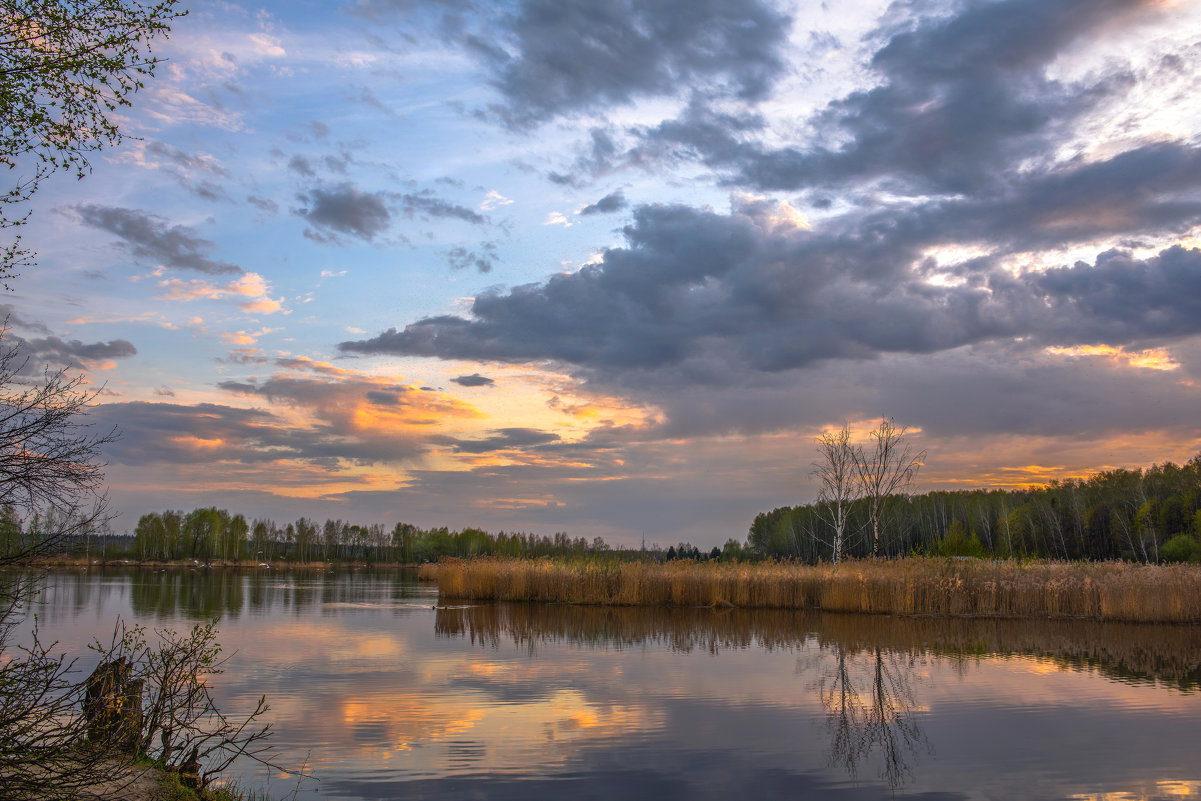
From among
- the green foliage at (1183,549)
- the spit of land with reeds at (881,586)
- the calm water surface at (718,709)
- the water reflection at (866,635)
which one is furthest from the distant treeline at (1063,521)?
the calm water surface at (718,709)

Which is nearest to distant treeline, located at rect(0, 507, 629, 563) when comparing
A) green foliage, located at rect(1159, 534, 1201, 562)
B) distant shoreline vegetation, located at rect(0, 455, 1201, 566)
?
distant shoreline vegetation, located at rect(0, 455, 1201, 566)

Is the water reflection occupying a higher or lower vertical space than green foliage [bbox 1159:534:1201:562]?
lower

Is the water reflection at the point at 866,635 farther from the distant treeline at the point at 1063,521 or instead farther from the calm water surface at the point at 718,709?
the distant treeline at the point at 1063,521

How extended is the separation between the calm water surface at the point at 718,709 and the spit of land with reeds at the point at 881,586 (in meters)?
2.85

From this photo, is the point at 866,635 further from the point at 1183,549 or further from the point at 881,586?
the point at 1183,549

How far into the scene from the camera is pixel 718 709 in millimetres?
10430

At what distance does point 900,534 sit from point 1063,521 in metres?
15.3

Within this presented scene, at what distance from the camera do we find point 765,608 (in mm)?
26625

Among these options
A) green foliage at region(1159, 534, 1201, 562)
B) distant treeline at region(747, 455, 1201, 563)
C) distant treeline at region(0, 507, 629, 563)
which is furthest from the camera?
distant treeline at region(0, 507, 629, 563)

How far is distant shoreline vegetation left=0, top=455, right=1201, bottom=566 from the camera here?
5344 centimetres

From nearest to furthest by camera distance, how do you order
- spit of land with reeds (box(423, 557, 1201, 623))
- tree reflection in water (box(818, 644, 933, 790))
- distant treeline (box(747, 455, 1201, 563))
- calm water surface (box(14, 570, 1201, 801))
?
calm water surface (box(14, 570, 1201, 801)), tree reflection in water (box(818, 644, 933, 790)), spit of land with reeds (box(423, 557, 1201, 623)), distant treeline (box(747, 455, 1201, 563))

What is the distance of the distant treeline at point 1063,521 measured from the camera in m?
53.1

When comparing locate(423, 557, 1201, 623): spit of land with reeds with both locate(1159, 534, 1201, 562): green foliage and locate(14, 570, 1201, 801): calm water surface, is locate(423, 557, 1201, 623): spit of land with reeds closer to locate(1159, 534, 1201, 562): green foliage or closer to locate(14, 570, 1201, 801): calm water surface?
locate(14, 570, 1201, 801): calm water surface

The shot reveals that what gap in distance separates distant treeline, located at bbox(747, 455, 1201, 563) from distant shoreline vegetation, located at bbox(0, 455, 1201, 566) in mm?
121
